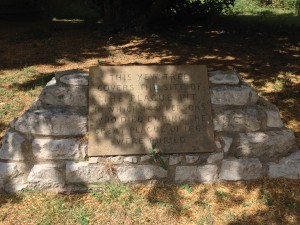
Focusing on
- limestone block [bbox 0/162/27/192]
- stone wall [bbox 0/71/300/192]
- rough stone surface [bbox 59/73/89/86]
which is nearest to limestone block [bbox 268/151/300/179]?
stone wall [bbox 0/71/300/192]

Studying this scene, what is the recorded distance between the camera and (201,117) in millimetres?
4078

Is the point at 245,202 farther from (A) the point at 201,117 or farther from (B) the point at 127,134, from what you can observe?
(B) the point at 127,134

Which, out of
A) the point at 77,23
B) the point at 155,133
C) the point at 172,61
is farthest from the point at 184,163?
the point at 77,23

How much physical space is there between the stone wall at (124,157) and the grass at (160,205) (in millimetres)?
125

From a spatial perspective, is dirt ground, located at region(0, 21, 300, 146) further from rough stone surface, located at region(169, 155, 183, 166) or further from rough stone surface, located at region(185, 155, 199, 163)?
rough stone surface, located at region(169, 155, 183, 166)

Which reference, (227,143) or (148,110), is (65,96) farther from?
(227,143)

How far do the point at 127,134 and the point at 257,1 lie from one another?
1859 cm

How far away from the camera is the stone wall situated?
12.5ft

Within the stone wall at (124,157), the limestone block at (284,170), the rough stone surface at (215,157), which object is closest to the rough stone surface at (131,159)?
the stone wall at (124,157)

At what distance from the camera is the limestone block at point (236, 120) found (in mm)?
4086

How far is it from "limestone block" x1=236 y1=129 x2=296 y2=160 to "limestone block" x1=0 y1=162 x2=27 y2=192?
238 centimetres

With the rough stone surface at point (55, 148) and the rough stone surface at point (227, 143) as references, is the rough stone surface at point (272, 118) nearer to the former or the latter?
the rough stone surface at point (227, 143)

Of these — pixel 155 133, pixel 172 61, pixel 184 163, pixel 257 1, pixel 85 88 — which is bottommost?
pixel 257 1

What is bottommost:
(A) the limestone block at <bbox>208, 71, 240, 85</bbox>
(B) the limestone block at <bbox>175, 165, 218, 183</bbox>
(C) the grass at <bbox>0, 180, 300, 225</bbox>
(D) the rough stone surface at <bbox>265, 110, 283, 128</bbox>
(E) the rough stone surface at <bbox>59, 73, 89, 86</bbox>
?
(C) the grass at <bbox>0, 180, 300, 225</bbox>
